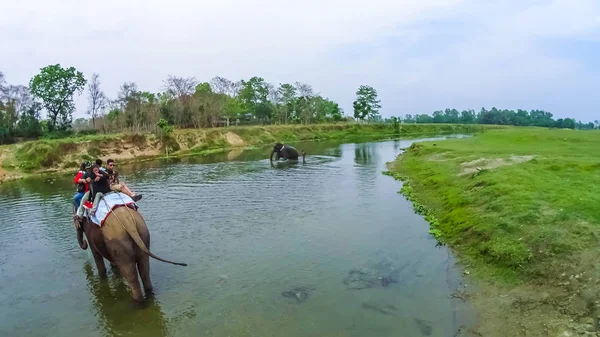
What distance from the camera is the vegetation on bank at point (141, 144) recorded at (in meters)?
46.6

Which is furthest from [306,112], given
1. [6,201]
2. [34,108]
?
[6,201]

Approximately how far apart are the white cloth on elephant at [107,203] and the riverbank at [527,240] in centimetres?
944

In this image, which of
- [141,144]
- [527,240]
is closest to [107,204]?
[527,240]

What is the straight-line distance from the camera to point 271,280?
1283 centimetres

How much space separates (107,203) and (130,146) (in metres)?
48.4

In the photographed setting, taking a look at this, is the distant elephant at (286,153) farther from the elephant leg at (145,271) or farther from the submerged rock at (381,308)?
the submerged rock at (381,308)

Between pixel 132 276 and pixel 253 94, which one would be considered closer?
pixel 132 276

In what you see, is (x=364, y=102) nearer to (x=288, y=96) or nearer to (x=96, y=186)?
(x=288, y=96)

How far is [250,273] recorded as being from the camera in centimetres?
1345

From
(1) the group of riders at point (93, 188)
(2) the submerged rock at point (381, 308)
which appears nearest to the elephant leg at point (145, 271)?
(1) the group of riders at point (93, 188)

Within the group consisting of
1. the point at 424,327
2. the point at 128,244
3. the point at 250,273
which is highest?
the point at 128,244

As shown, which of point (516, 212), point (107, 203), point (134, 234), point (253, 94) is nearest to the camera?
point (134, 234)

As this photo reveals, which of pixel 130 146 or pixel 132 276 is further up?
pixel 130 146

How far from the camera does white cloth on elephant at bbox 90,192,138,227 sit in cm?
1157
